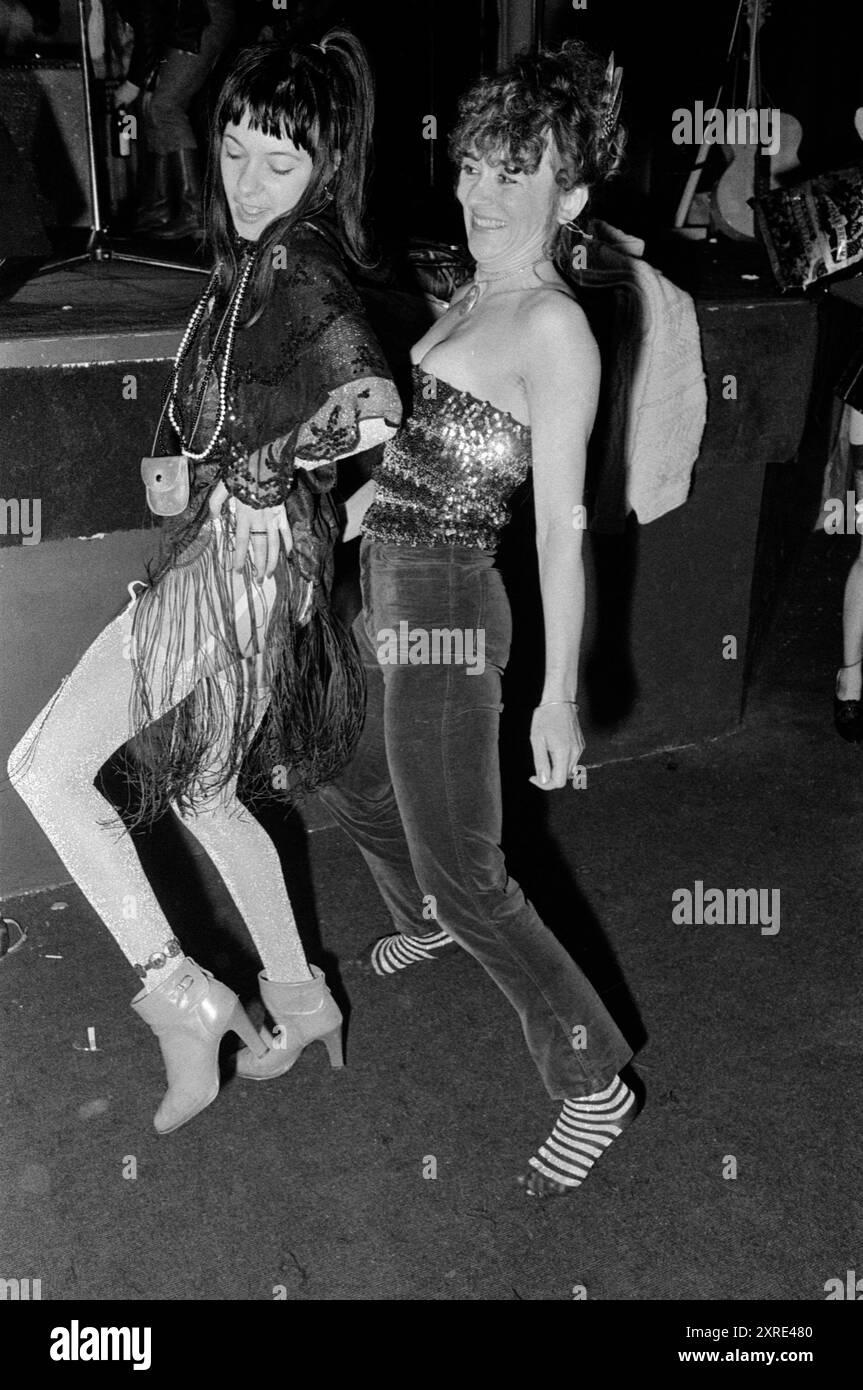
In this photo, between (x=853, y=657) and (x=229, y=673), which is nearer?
(x=229, y=673)

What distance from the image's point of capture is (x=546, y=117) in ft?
6.40

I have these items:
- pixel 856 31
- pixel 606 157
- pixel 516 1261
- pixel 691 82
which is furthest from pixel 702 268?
pixel 856 31

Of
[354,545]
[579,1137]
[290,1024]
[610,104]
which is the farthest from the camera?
[354,545]

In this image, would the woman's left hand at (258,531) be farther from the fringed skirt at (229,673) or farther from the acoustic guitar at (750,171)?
the acoustic guitar at (750,171)

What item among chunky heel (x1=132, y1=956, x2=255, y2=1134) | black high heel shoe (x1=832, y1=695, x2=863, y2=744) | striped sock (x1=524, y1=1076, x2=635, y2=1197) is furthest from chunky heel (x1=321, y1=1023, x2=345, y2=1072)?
black high heel shoe (x1=832, y1=695, x2=863, y2=744)

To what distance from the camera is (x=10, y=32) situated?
18.5ft

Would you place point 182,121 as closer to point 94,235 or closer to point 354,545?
point 94,235

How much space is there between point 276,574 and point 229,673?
0.18 m

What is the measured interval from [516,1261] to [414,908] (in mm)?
794

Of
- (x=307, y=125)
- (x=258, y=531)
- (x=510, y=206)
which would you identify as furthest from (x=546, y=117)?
(x=258, y=531)

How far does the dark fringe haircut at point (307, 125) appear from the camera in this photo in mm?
1783

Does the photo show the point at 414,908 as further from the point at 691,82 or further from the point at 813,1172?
the point at 691,82

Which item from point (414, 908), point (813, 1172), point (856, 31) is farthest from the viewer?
point (856, 31)

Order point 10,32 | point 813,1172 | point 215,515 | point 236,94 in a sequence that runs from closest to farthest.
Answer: point 236,94 → point 215,515 → point 813,1172 → point 10,32
